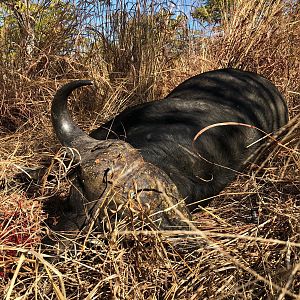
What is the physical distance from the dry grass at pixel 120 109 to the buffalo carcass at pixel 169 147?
11cm

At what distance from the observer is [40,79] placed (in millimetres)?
3703

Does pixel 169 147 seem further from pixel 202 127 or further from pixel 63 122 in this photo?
pixel 63 122

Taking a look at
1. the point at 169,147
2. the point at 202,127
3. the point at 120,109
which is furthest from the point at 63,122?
the point at 120,109

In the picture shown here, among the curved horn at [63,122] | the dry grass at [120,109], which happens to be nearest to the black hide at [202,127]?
the dry grass at [120,109]

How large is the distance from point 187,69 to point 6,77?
62.4 inches

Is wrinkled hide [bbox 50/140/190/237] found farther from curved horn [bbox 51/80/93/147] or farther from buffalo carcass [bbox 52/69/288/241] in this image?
curved horn [bbox 51/80/93/147]

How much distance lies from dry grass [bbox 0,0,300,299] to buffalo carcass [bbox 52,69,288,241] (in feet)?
0.36

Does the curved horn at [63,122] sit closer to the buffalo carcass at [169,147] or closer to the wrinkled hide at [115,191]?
the buffalo carcass at [169,147]

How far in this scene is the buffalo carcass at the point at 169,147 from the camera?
1.77 meters

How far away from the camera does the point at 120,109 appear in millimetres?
3766

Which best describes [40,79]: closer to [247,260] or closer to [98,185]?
[98,185]

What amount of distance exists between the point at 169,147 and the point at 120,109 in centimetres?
161

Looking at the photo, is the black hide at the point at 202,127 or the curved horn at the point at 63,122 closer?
the curved horn at the point at 63,122

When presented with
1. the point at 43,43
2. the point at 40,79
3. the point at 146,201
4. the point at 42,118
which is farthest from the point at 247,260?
the point at 43,43
